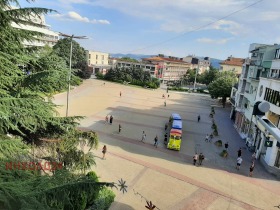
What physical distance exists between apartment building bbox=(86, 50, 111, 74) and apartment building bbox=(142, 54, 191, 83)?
17.3m

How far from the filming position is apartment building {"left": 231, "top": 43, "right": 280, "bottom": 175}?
24.7 m

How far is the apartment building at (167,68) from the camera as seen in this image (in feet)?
374

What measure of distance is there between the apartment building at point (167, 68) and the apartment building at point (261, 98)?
72607mm

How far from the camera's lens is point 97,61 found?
123 meters

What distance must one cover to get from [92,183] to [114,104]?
43729 mm

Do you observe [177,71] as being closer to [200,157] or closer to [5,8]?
[200,157]

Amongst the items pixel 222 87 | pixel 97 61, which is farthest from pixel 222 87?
pixel 97 61

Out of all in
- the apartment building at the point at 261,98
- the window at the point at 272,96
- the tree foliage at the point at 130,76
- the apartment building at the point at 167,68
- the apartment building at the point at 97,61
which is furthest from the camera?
the apartment building at the point at 97,61

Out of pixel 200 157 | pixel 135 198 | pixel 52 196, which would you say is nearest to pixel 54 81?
pixel 52 196

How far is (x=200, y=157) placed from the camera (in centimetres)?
2316

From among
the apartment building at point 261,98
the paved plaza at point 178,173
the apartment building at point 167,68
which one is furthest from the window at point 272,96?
the apartment building at point 167,68

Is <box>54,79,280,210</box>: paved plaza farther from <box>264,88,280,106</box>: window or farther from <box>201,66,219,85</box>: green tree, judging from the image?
<box>201,66,219,85</box>: green tree

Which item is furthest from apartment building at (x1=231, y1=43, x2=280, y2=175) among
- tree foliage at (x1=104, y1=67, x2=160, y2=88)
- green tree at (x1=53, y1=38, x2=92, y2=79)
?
tree foliage at (x1=104, y1=67, x2=160, y2=88)

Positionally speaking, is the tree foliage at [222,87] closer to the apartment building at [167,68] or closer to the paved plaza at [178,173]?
the paved plaza at [178,173]
